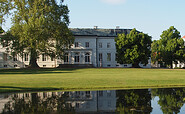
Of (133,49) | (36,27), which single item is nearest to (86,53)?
(133,49)

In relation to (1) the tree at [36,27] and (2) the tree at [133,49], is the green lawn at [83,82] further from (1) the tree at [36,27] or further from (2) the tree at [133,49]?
(2) the tree at [133,49]

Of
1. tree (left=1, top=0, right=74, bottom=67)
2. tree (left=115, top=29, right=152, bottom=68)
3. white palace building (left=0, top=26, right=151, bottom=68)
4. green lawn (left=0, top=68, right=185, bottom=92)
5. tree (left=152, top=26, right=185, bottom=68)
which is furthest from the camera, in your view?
tree (left=152, top=26, right=185, bottom=68)

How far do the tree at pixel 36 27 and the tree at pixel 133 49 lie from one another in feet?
51.8

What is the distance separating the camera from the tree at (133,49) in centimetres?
6097

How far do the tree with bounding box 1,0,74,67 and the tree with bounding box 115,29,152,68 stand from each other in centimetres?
1579

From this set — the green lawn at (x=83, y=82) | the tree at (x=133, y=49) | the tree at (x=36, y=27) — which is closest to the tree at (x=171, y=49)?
the tree at (x=133, y=49)

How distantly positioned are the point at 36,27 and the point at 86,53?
26.0 meters

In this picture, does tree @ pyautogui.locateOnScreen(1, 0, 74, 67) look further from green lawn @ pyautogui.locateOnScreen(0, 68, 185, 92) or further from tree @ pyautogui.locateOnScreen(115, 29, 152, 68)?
green lawn @ pyautogui.locateOnScreen(0, 68, 185, 92)

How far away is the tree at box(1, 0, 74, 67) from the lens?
47125 mm

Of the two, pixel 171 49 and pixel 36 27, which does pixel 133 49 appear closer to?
pixel 171 49

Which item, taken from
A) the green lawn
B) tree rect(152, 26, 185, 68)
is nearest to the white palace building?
tree rect(152, 26, 185, 68)

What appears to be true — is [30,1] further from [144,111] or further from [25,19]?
[144,111]

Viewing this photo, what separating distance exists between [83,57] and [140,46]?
17270 mm

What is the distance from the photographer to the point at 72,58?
69688 millimetres
